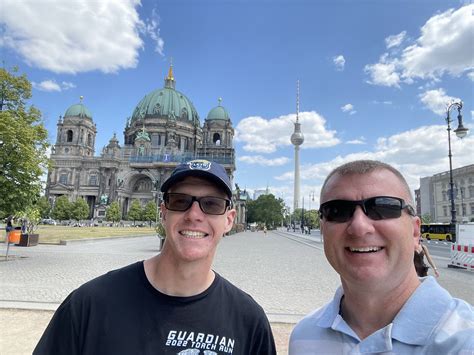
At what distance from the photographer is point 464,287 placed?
11.1 metres

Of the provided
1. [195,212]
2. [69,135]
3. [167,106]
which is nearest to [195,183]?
[195,212]

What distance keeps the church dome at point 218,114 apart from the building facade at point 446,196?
62.4m

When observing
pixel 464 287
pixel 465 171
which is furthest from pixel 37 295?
pixel 465 171

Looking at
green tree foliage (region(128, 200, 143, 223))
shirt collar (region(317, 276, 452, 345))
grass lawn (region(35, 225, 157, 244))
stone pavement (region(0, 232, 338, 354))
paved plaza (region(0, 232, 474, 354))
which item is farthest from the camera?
green tree foliage (region(128, 200, 143, 223))

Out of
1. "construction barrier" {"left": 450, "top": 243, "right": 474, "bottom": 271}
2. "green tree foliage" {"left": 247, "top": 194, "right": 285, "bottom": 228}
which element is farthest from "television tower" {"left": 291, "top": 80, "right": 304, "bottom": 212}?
"construction barrier" {"left": 450, "top": 243, "right": 474, "bottom": 271}

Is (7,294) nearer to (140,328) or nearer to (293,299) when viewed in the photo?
(293,299)

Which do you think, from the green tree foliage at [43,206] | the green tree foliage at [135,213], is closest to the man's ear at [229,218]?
the green tree foliage at [43,206]

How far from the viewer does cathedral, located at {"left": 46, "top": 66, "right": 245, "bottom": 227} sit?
96625 mm

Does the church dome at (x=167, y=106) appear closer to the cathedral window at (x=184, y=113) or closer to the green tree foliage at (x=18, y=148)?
the cathedral window at (x=184, y=113)

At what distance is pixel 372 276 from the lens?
1.73 m

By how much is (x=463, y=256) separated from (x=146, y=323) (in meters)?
18.1

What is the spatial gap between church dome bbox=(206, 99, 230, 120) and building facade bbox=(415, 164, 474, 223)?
62.4 m

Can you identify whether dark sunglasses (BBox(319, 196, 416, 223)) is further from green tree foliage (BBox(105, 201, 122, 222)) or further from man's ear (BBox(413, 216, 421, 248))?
green tree foliage (BBox(105, 201, 122, 222))

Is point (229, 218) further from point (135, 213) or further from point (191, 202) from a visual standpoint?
point (135, 213)
